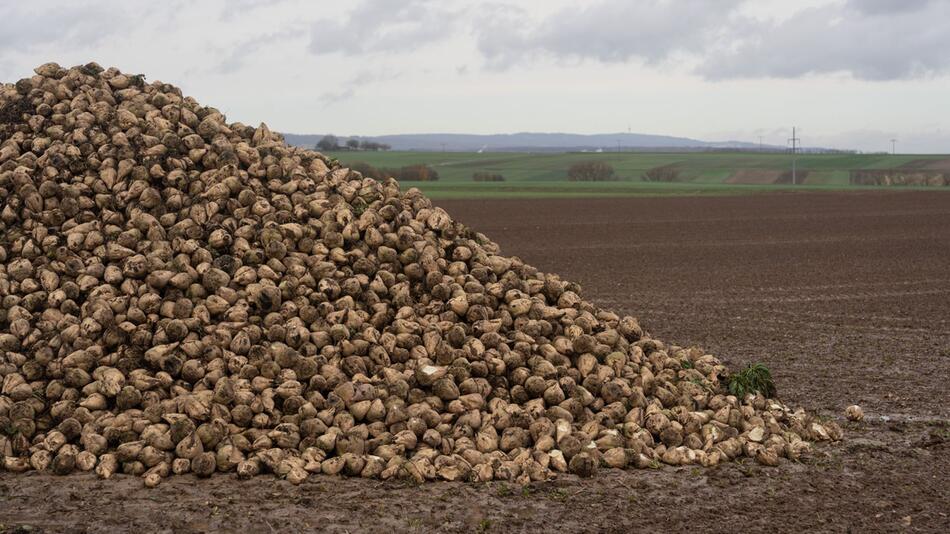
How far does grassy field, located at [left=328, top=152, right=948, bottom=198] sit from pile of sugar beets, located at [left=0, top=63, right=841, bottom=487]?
1634 inches

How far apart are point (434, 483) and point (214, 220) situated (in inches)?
118

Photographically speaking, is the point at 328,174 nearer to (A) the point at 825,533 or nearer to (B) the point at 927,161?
(A) the point at 825,533

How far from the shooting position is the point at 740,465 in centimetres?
735

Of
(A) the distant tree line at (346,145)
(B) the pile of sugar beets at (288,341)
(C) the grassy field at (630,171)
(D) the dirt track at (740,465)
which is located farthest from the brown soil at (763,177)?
(B) the pile of sugar beets at (288,341)

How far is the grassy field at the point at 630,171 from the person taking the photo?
190 ft

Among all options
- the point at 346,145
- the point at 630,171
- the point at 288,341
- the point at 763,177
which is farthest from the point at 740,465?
the point at 346,145

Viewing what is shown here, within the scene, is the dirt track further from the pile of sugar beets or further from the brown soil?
the brown soil

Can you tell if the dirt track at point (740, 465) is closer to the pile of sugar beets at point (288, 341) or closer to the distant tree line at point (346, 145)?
the pile of sugar beets at point (288, 341)

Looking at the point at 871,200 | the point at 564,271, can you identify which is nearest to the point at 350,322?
the point at 564,271

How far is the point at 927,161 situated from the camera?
8319 centimetres

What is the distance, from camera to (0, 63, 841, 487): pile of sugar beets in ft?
22.7

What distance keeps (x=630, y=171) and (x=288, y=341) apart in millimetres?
76358

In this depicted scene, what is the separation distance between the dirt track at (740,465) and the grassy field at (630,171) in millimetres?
31643

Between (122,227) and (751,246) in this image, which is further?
(751,246)
